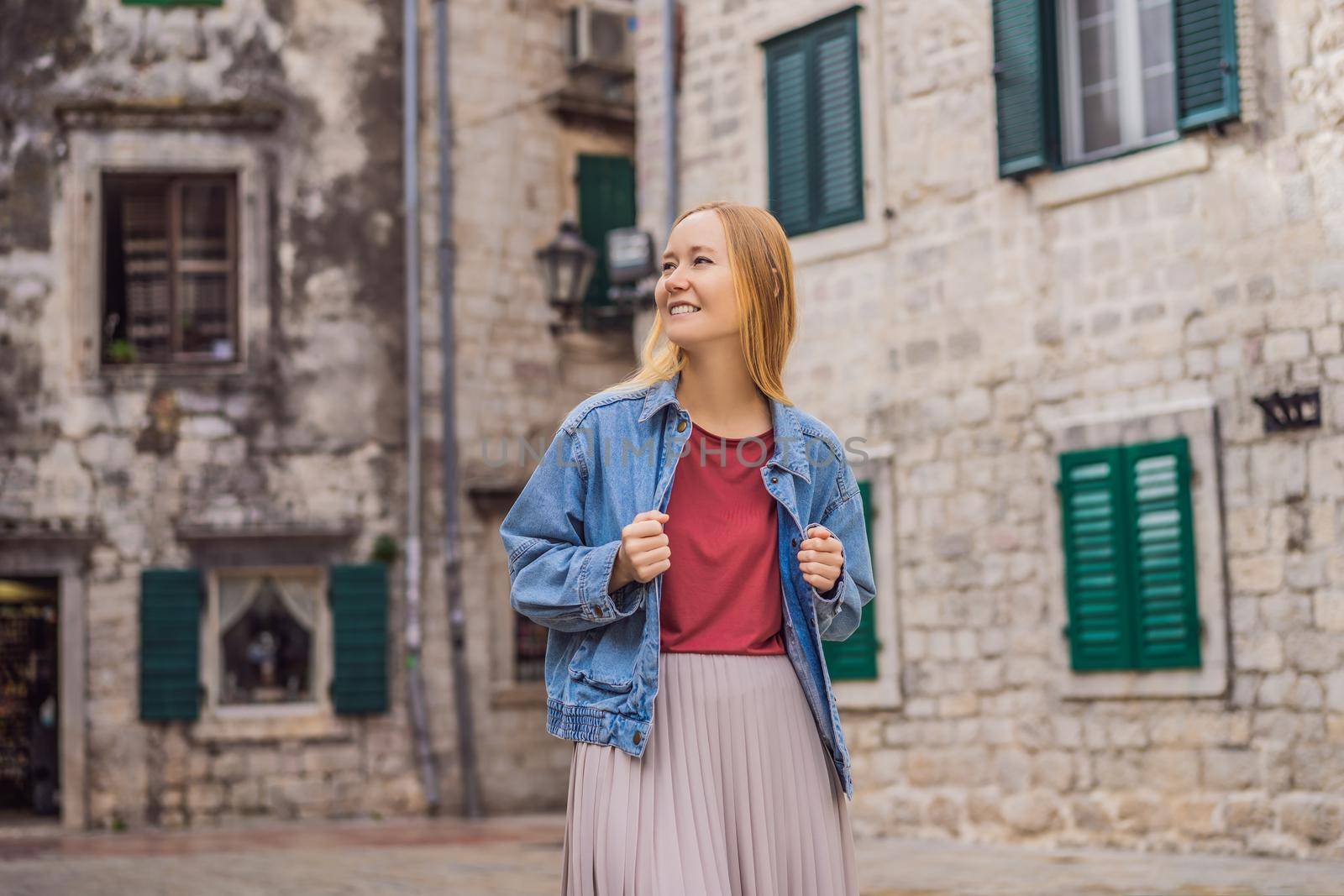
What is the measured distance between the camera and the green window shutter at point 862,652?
497 inches

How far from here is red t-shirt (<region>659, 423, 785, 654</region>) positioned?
10.1 ft

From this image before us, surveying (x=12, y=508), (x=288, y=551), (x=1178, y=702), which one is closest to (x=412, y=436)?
(x=288, y=551)

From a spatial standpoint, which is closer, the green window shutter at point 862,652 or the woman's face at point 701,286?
the woman's face at point 701,286

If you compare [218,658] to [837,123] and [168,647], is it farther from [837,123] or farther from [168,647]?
[837,123]

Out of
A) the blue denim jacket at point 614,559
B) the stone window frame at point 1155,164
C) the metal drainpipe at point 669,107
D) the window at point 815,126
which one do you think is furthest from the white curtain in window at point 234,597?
the blue denim jacket at point 614,559

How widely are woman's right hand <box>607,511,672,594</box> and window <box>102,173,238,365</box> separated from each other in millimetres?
14493

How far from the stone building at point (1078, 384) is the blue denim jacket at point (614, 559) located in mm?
7278

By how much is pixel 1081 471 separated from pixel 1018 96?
243 centimetres

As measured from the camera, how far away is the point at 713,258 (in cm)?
314

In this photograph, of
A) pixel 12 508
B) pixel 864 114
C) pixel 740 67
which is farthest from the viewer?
pixel 12 508

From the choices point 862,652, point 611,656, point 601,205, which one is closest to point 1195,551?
point 862,652

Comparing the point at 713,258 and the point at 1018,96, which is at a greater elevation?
the point at 1018,96

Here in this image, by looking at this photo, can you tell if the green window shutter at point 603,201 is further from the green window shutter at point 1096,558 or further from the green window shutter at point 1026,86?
the green window shutter at point 1096,558

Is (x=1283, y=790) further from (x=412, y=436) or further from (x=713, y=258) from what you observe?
(x=412, y=436)
